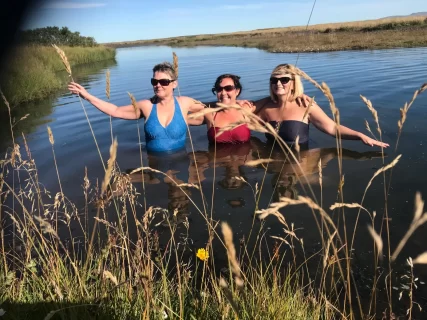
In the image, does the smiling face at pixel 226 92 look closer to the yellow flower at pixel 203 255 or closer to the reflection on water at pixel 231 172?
the reflection on water at pixel 231 172

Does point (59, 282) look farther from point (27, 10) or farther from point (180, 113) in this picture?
point (180, 113)

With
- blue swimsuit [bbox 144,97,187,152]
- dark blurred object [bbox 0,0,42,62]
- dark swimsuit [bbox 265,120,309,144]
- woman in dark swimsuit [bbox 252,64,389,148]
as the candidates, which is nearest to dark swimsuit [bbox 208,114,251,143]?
woman in dark swimsuit [bbox 252,64,389,148]

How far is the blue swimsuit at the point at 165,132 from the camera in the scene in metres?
6.34

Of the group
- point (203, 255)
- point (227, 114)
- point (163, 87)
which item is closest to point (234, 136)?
point (227, 114)

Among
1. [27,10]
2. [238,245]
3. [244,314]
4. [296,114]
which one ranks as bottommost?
[238,245]

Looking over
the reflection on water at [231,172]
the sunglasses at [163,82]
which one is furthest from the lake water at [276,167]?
the sunglasses at [163,82]

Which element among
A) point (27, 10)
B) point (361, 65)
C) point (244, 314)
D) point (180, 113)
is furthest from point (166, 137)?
point (361, 65)

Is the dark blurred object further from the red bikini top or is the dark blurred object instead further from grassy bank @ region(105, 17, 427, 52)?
the red bikini top

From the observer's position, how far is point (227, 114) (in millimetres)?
6582

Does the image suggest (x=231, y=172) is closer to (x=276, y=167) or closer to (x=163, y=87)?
(x=276, y=167)

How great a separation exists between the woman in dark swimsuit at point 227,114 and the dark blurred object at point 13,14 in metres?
3.06

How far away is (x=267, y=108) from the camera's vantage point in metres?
6.52

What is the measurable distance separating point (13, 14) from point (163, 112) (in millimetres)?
4094

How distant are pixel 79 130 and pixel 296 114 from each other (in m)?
5.37
